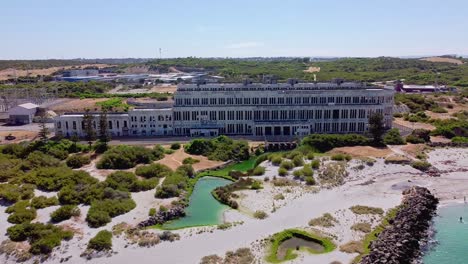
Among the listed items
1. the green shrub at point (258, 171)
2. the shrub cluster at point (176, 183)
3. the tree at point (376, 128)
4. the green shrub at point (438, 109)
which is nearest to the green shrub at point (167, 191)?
the shrub cluster at point (176, 183)

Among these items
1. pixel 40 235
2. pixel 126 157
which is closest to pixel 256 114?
pixel 126 157

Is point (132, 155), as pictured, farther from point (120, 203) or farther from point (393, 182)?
point (393, 182)

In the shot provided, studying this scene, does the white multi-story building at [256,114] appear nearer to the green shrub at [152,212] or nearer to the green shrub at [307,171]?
the green shrub at [307,171]

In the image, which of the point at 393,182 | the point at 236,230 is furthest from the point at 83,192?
the point at 393,182

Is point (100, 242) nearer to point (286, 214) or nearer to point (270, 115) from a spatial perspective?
point (286, 214)

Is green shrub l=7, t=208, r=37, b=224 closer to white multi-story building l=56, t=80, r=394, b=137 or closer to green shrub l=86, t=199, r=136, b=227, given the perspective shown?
green shrub l=86, t=199, r=136, b=227

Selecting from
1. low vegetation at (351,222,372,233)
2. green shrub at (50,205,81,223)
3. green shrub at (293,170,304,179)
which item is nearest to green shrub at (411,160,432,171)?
green shrub at (293,170,304,179)
